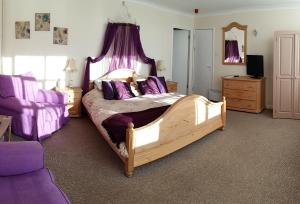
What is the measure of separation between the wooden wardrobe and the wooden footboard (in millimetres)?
2192

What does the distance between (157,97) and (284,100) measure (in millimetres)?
2846

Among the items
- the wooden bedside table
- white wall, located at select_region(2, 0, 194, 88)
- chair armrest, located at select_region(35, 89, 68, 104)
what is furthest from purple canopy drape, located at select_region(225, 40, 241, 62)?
chair armrest, located at select_region(35, 89, 68, 104)

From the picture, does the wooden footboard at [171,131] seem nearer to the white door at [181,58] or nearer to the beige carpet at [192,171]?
the beige carpet at [192,171]

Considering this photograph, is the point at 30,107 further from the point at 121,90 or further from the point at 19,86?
the point at 121,90

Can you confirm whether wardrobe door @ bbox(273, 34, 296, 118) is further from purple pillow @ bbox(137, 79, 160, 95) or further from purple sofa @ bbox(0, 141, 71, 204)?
purple sofa @ bbox(0, 141, 71, 204)

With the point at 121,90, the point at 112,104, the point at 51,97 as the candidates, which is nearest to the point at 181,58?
the point at 121,90

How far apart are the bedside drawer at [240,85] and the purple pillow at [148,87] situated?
2.13 metres

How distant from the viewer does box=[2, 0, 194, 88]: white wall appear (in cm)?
474

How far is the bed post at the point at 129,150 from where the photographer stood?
2787 millimetres

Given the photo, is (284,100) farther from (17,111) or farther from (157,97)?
(17,111)

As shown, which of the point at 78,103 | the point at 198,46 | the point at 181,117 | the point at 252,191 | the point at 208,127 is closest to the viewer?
the point at 252,191

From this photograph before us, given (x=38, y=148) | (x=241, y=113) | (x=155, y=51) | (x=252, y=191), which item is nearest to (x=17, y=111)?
(x=38, y=148)

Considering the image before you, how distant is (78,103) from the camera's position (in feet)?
17.0

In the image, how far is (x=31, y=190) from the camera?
1648 mm
